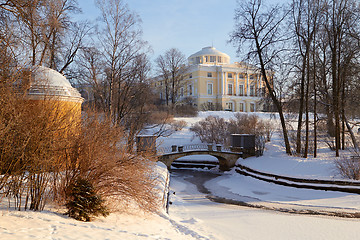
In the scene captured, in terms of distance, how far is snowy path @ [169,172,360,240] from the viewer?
9648 millimetres

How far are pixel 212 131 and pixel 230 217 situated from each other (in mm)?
19868

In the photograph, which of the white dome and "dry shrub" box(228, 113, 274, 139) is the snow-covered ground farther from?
"dry shrub" box(228, 113, 274, 139)

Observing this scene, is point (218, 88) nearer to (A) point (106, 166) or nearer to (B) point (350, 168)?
(B) point (350, 168)

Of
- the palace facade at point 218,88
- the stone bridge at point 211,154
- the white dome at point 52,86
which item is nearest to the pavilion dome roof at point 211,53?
the palace facade at point 218,88

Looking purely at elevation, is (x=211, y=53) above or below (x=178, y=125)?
above

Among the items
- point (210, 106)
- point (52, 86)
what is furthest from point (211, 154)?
point (210, 106)

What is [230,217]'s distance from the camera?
39.3 feet

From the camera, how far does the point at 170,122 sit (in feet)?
112

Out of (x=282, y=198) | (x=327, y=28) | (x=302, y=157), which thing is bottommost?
(x=282, y=198)

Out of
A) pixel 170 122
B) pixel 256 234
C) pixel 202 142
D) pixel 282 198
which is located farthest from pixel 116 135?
pixel 170 122

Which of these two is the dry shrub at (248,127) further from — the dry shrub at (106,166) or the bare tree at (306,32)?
the dry shrub at (106,166)

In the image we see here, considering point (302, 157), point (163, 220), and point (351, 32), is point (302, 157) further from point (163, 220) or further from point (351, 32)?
point (163, 220)

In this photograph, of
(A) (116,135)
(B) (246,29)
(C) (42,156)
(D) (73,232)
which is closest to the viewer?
(D) (73,232)

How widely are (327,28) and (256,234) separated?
52.0 feet
